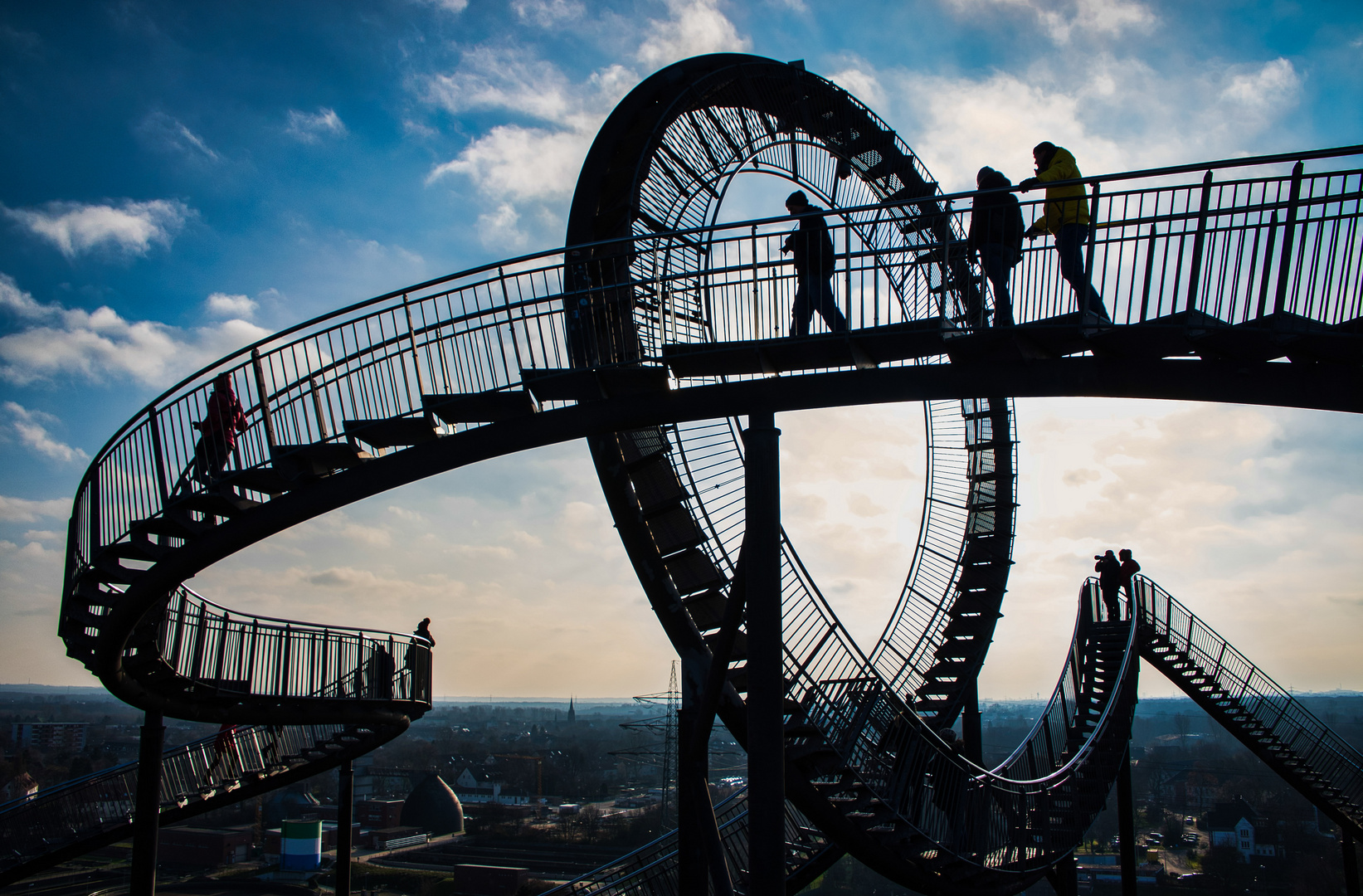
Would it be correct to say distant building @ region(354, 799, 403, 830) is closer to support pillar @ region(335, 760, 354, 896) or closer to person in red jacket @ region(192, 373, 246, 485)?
support pillar @ region(335, 760, 354, 896)

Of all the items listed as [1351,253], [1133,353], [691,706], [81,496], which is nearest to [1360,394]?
[1351,253]

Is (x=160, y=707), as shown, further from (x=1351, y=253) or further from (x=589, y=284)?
(x=1351, y=253)

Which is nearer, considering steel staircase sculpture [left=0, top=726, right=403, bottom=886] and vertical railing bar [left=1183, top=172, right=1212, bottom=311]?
vertical railing bar [left=1183, top=172, right=1212, bottom=311]

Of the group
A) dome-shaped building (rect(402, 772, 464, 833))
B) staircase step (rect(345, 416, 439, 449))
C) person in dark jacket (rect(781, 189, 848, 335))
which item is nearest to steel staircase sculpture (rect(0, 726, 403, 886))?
staircase step (rect(345, 416, 439, 449))

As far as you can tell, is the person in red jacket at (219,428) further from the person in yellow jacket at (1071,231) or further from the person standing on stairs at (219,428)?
the person in yellow jacket at (1071,231)

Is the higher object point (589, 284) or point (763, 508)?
point (589, 284)

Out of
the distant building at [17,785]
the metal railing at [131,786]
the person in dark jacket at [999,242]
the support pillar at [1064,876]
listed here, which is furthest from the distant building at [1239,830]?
the distant building at [17,785]
